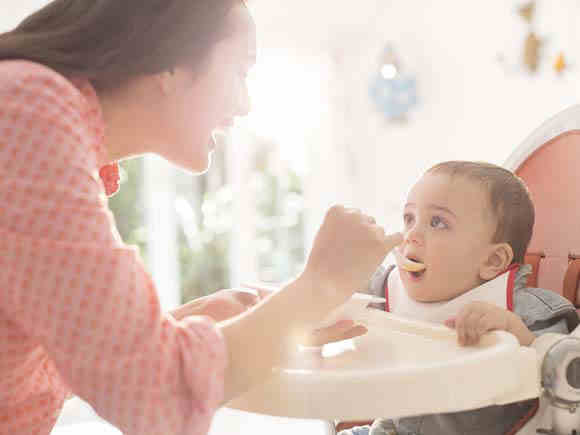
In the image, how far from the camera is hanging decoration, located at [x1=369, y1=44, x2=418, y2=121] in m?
3.26

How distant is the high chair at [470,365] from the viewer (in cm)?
74

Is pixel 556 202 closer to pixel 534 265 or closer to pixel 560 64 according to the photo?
pixel 534 265

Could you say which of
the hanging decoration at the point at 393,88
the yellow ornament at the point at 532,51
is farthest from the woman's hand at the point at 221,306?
the hanging decoration at the point at 393,88

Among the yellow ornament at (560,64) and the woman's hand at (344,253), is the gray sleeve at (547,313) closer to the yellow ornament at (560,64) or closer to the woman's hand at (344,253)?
the woman's hand at (344,253)

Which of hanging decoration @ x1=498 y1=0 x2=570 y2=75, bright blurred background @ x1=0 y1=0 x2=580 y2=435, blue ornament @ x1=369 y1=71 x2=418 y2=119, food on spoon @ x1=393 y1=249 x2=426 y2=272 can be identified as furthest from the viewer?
blue ornament @ x1=369 y1=71 x2=418 y2=119

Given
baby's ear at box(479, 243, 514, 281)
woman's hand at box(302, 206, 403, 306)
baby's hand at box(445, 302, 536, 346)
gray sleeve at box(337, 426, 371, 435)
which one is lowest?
gray sleeve at box(337, 426, 371, 435)

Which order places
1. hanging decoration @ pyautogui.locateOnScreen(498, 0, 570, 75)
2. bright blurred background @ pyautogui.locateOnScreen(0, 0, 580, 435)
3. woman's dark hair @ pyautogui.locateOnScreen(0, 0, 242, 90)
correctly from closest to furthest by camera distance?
woman's dark hair @ pyautogui.locateOnScreen(0, 0, 242, 90), hanging decoration @ pyautogui.locateOnScreen(498, 0, 570, 75), bright blurred background @ pyautogui.locateOnScreen(0, 0, 580, 435)

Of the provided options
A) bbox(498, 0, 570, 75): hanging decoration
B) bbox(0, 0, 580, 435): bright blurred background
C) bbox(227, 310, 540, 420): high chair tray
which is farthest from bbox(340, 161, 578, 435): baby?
bbox(0, 0, 580, 435): bright blurred background

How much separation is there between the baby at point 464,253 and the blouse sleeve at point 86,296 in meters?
0.62

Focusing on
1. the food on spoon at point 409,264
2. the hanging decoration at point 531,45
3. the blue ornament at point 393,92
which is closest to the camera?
the food on spoon at point 409,264

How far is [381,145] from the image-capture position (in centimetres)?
365

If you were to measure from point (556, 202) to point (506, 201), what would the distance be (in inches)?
5.4

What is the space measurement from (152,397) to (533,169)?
3.30ft

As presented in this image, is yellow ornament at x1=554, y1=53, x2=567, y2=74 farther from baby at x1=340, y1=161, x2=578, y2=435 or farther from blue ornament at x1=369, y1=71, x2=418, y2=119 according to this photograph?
blue ornament at x1=369, y1=71, x2=418, y2=119
